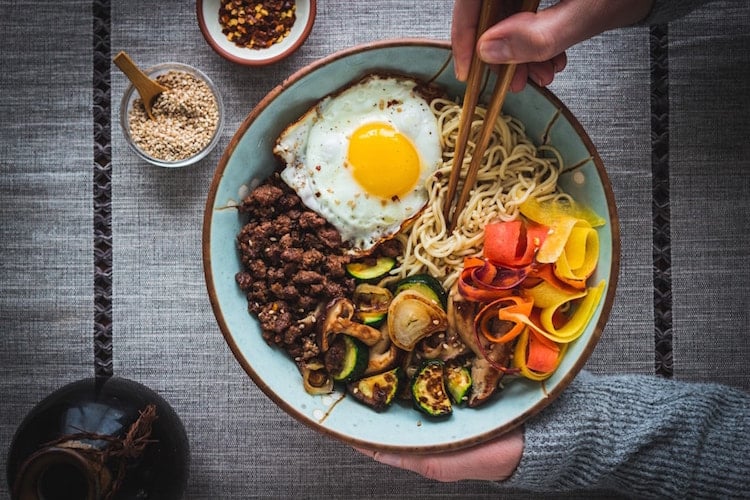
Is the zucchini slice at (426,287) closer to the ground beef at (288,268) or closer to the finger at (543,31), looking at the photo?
the ground beef at (288,268)

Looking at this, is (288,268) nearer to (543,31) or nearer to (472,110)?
(472,110)

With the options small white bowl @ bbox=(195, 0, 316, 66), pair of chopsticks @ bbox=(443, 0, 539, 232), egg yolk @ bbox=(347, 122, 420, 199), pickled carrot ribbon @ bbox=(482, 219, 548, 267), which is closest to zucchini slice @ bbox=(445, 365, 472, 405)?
pickled carrot ribbon @ bbox=(482, 219, 548, 267)

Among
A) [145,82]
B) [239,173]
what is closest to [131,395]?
[239,173]

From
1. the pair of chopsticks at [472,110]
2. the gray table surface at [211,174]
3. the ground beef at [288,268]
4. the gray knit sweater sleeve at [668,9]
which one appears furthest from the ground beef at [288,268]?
the gray knit sweater sleeve at [668,9]

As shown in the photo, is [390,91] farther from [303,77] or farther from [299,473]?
[299,473]

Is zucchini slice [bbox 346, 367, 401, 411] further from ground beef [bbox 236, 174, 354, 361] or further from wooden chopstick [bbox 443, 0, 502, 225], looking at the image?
wooden chopstick [bbox 443, 0, 502, 225]
